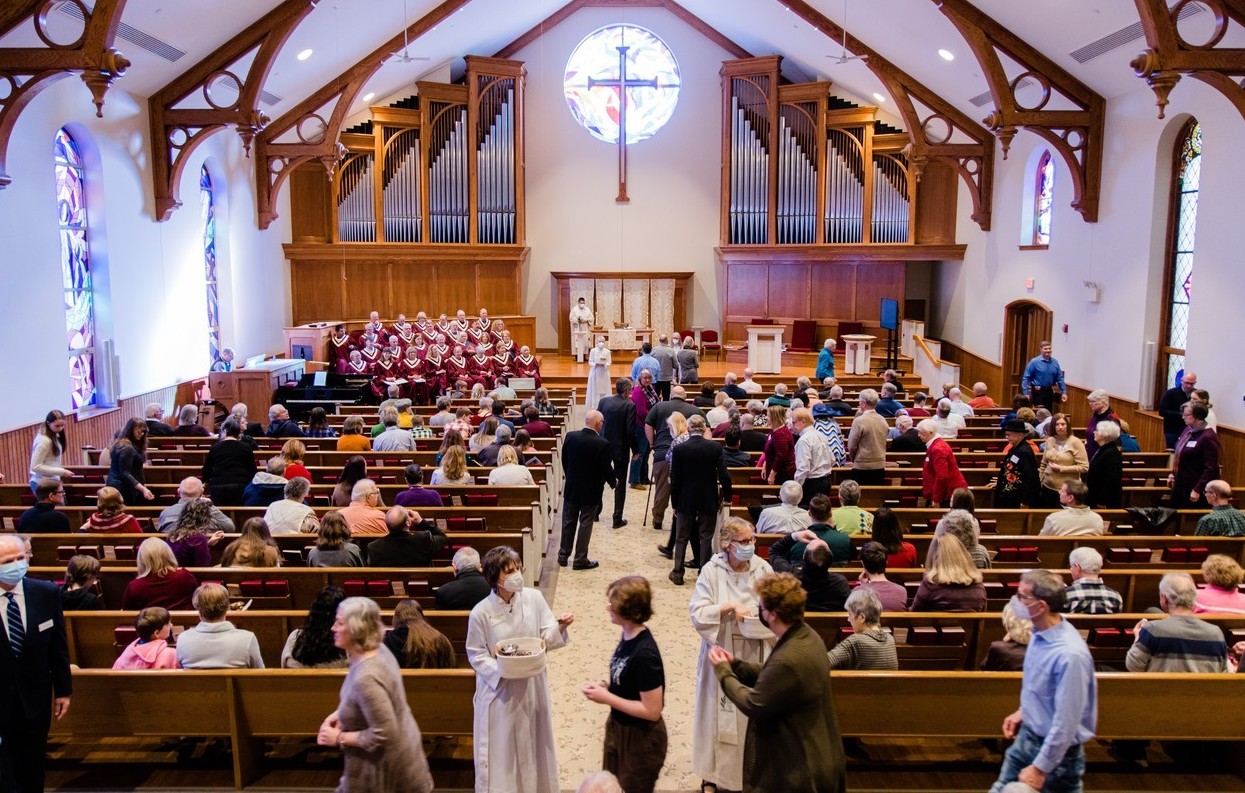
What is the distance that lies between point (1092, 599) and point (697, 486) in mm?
3253

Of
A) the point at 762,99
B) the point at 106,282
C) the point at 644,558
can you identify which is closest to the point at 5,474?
the point at 106,282

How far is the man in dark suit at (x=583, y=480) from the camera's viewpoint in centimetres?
822

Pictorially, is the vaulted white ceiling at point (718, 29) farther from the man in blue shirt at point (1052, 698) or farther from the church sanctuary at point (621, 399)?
the man in blue shirt at point (1052, 698)

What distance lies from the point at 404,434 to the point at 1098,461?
6220 mm

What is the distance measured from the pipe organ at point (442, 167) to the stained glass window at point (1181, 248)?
11939 millimetres

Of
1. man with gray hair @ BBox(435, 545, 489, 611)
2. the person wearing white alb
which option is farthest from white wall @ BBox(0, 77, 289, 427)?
the person wearing white alb

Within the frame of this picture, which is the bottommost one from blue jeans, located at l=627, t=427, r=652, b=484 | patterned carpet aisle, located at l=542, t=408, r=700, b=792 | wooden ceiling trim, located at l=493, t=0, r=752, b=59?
patterned carpet aisle, located at l=542, t=408, r=700, b=792

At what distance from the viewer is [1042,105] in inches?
506

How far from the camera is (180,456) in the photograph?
10117mm

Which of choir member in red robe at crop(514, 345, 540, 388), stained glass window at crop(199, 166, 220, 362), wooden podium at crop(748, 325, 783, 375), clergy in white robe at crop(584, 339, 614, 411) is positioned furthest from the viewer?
wooden podium at crop(748, 325, 783, 375)

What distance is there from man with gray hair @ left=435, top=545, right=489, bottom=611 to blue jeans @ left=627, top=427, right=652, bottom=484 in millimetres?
5805

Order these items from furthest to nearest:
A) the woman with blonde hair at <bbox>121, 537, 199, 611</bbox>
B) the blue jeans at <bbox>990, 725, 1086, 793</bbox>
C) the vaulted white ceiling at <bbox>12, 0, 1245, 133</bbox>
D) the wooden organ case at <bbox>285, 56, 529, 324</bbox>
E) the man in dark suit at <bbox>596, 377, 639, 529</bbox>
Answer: the wooden organ case at <bbox>285, 56, 529, 324</bbox> < the vaulted white ceiling at <bbox>12, 0, 1245, 133</bbox> < the man in dark suit at <bbox>596, 377, 639, 529</bbox> < the woman with blonde hair at <bbox>121, 537, 199, 611</bbox> < the blue jeans at <bbox>990, 725, 1086, 793</bbox>

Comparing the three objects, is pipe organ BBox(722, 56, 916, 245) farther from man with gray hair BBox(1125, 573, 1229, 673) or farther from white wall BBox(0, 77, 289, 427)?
man with gray hair BBox(1125, 573, 1229, 673)

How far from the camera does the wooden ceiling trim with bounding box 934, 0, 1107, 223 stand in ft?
40.2
